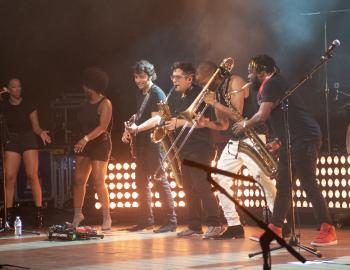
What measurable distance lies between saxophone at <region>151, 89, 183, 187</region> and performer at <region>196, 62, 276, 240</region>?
2.42 ft

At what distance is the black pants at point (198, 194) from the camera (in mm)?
9406

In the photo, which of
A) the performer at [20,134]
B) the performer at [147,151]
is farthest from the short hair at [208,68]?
the performer at [20,134]

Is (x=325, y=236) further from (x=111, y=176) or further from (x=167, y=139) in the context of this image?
(x=111, y=176)

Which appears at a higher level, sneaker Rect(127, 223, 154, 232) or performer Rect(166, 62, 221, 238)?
performer Rect(166, 62, 221, 238)

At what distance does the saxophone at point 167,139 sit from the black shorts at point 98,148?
0.68m

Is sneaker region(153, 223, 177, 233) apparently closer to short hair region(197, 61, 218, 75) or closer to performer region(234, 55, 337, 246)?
short hair region(197, 61, 218, 75)

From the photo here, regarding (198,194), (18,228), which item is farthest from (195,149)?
(18,228)

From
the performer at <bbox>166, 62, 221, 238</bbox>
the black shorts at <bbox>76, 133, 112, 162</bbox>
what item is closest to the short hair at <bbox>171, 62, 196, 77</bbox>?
the performer at <bbox>166, 62, 221, 238</bbox>

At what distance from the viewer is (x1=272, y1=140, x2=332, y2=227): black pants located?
26.7 feet

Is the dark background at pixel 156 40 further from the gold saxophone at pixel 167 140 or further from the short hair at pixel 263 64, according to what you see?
the short hair at pixel 263 64

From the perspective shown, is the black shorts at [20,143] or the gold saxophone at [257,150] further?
the black shorts at [20,143]

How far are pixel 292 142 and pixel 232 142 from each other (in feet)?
3.03

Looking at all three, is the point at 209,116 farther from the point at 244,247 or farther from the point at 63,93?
the point at 63,93

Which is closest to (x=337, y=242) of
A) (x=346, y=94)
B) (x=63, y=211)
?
(x=346, y=94)
